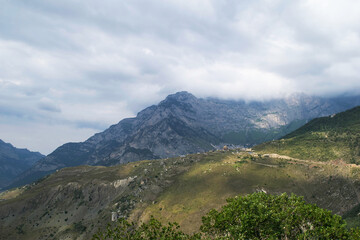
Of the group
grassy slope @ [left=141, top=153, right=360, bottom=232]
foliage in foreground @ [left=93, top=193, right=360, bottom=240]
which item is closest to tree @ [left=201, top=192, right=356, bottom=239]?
foliage in foreground @ [left=93, top=193, right=360, bottom=240]

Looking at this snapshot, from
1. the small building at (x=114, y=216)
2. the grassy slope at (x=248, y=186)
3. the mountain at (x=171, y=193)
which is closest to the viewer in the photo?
the grassy slope at (x=248, y=186)

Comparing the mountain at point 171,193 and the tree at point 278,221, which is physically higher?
the tree at point 278,221

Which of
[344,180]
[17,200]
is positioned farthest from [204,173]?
[17,200]

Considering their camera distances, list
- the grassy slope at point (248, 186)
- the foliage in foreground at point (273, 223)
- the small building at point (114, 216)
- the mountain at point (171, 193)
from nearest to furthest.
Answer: the foliage in foreground at point (273, 223) → the grassy slope at point (248, 186) → the mountain at point (171, 193) → the small building at point (114, 216)

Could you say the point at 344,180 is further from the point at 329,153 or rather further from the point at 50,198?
the point at 50,198

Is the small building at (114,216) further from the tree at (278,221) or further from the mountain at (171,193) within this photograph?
the tree at (278,221)

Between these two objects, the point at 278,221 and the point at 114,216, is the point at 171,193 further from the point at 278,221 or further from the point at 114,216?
the point at 278,221

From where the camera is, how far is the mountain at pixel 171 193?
13150 cm

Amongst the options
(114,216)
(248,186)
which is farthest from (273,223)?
(114,216)

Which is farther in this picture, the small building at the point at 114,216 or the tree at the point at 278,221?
the small building at the point at 114,216

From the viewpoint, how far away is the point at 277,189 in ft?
450

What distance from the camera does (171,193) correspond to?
14700 centimetres

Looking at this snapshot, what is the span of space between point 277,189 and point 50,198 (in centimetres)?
16709

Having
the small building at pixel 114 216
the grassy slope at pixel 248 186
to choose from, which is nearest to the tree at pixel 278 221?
the grassy slope at pixel 248 186
